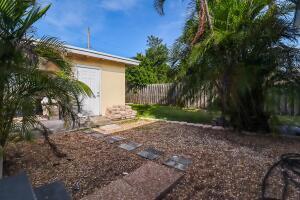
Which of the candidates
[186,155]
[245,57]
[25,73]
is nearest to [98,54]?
[245,57]

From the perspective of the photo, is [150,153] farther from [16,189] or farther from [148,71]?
[148,71]

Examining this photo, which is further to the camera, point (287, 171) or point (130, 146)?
point (130, 146)

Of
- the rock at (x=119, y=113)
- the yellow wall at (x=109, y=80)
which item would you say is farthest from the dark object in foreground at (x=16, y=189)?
the yellow wall at (x=109, y=80)

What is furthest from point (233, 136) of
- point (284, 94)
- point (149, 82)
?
point (149, 82)

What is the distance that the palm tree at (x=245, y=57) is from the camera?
6.23 meters

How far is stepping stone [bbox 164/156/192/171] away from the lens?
4538 mm

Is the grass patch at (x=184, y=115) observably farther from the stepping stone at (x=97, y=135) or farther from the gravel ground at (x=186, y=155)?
the stepping stone at (x=97, y=135)

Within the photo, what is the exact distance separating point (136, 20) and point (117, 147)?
1570cm

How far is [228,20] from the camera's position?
6676mm

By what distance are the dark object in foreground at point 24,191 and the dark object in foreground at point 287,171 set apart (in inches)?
107

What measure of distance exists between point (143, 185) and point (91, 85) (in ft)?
Result: 23.3

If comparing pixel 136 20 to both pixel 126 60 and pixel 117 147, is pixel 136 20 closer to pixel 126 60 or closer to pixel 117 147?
pixel 126 60

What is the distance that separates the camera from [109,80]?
1105cm

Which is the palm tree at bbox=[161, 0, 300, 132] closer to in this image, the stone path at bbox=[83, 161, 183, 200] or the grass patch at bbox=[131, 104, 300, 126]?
the grass patch at bbox=[131, 104, 300, 126]
